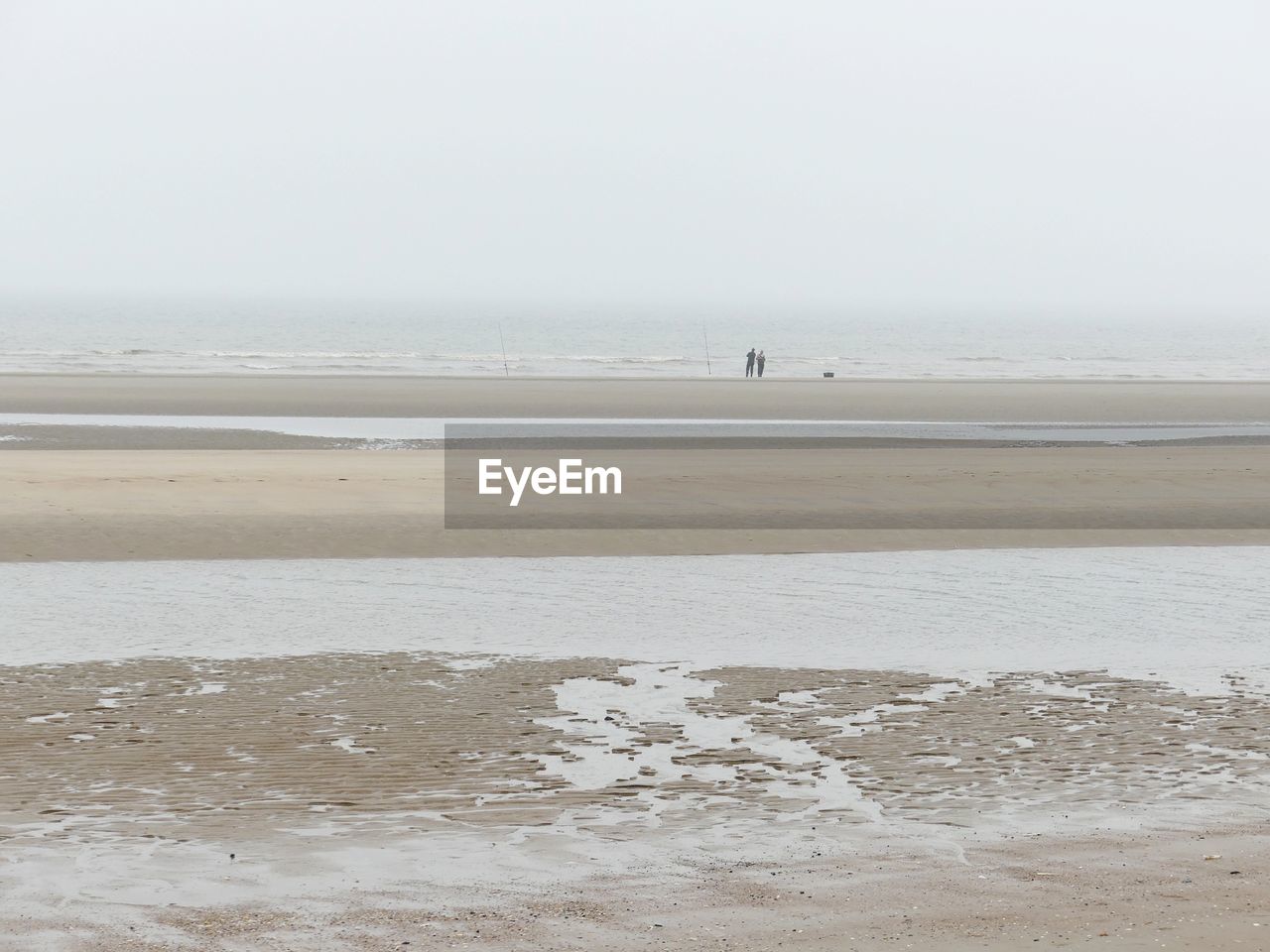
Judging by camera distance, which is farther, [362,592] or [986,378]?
[986,378]

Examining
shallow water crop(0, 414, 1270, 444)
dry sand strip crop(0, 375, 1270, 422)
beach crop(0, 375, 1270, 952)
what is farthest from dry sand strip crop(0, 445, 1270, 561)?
dry sand strip crop(0, 375, 1270, 422)

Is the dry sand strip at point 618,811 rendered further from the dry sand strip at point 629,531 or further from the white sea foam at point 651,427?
the white sea foam at point 651,427

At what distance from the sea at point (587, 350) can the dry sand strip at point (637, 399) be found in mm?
7586

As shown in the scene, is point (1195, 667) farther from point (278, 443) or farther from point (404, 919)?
point (278, 443)

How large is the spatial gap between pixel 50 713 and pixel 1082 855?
622cm

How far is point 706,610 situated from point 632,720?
13.9 feet

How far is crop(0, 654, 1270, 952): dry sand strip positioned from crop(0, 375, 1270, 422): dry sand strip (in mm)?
27942

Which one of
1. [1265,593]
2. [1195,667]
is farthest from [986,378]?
[1195,667]

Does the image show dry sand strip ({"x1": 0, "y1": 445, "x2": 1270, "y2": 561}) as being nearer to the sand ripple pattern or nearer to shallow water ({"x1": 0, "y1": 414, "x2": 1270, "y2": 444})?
shallow water ({"x1": 0, "y1": 414, "x2": 1270, "y2": 444})

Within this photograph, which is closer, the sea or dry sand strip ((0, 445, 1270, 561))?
dry sand strip ((0, 445, 1270, 561))

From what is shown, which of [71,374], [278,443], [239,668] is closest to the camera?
[239,668]

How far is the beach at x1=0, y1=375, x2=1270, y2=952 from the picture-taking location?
6.21 meters

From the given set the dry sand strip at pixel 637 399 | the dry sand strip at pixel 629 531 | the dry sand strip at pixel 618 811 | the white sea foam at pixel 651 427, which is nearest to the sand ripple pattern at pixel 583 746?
the dry sand strip at pixel 618 811

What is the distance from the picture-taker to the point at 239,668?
10.8 metres
